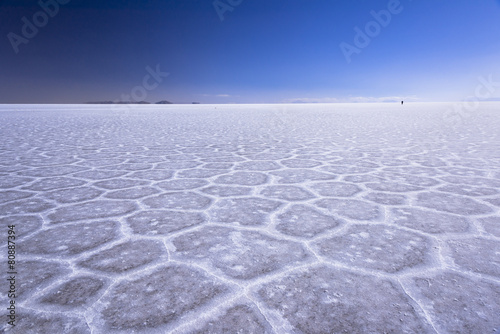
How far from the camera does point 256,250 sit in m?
1.93

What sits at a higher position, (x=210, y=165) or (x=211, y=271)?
(x=211, y=271)

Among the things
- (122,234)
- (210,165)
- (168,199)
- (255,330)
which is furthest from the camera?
(210,165)

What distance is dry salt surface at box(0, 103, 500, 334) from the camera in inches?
53.2

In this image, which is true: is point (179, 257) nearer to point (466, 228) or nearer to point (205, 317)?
point (205, 317)

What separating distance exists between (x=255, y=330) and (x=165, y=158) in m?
4.13

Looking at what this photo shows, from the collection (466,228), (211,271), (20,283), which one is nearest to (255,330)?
(211,271)

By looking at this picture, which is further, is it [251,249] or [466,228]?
[466,228]

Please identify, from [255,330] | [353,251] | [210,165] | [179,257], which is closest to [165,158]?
[210,165]

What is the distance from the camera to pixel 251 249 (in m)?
1.94

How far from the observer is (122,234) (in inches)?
85.7

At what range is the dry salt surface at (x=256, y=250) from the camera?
53.2 inches

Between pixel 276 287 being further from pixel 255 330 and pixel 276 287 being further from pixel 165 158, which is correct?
pixel 165 158

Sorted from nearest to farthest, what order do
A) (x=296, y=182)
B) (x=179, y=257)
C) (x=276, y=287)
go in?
(x=276, y=287)
(x=179, y=257)
(x=296, y=182)

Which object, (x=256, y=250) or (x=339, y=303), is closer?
(x=339, y=303)
